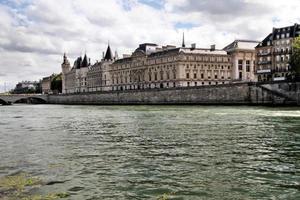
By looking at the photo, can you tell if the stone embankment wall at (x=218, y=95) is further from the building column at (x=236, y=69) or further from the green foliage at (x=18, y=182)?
the green foliage at (x=18, y=182)

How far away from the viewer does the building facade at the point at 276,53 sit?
81.6m

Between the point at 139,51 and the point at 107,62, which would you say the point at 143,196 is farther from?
the point at 107,62

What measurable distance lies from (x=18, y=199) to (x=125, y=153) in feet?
22.8

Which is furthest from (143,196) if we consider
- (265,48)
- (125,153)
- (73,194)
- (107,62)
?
(107,62)

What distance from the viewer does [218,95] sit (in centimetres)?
6931

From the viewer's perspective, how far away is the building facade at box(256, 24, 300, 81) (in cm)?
8162

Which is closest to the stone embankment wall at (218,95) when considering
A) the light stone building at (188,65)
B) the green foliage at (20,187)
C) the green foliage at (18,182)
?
the light stone building at (188,65)

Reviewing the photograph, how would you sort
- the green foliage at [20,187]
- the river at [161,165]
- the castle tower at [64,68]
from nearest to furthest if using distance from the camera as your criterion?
the green foliage at [20,187] → the river at [161,165] → the castle tower at [64,68]

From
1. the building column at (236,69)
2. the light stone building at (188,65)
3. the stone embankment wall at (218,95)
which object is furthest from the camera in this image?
the building column at (236,69)

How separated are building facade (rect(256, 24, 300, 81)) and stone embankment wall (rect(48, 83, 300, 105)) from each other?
52.8ft

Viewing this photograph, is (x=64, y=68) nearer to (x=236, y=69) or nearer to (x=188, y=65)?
(x=188, y=65)

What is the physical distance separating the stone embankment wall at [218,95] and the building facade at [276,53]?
52.8 ft

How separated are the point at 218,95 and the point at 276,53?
21533 mm

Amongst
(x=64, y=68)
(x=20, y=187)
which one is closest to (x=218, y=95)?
(x=20, y=187)
